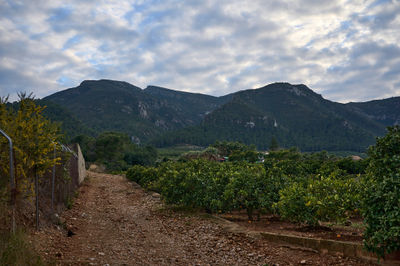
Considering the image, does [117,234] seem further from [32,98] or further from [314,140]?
[314,140]

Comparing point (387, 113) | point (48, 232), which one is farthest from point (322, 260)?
point (387, 113)

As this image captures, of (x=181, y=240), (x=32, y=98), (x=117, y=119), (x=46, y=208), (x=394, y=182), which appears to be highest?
(x=117, y=119)

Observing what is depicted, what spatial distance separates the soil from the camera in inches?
242

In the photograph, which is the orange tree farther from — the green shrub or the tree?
the tree

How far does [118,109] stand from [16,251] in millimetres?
138416

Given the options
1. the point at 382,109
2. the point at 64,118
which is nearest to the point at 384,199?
the point at 64,118

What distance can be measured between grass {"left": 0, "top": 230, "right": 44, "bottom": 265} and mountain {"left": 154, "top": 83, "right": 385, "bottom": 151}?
377 ft

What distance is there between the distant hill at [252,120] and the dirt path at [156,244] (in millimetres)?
107531

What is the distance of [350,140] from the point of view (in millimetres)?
122312

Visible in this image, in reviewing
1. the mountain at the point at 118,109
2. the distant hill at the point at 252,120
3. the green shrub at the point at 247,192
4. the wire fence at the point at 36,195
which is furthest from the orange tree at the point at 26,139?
the distant hill at the point at 252,120

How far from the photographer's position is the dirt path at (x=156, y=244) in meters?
5.39

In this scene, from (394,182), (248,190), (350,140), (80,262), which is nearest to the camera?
(394,182)

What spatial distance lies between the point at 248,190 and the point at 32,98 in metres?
6.09

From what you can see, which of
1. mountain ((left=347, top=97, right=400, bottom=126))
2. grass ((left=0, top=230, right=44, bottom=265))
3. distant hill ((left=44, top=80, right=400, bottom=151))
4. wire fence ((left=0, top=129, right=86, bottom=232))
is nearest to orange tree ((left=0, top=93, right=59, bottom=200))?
wire fence ((left=0, top=129, right=86, bottom=232))
